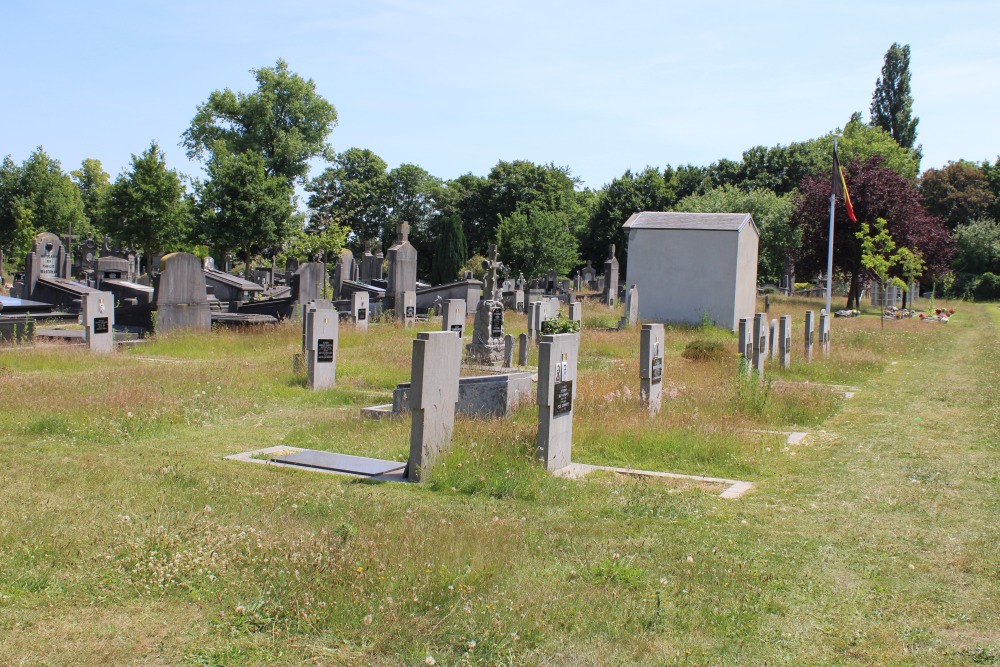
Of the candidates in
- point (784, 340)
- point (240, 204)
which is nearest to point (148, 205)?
point (240, 204)

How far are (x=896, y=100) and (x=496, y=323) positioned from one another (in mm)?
73522

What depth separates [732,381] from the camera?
14281mm

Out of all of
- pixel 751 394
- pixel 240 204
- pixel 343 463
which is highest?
pixel 240 204

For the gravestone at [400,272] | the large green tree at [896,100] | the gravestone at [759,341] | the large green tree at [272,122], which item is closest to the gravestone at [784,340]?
the gravestone at [759,341]

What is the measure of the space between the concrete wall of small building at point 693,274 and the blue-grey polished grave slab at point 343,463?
20053 millimetres

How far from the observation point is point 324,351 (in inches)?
577

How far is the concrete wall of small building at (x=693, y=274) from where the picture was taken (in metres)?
27.5

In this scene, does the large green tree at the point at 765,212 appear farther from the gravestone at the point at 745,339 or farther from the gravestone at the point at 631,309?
the gravestone at the point at 745,339

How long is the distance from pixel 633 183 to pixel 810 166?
495 inches

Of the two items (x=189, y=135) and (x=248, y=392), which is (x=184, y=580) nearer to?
(x=248, y=392)

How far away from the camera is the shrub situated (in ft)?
59.6

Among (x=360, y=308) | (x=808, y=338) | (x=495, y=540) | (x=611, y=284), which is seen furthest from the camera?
(x=611, y=284)

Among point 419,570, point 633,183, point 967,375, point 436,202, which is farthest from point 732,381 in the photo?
point 436,202

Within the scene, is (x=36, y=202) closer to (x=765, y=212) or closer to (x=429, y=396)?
(x=765, y=212)
